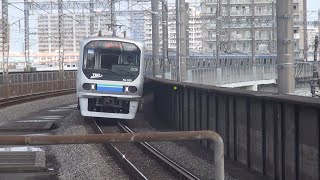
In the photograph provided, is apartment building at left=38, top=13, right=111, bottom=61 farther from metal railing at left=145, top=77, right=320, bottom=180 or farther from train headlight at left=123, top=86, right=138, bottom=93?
metal railing at left=145, top=77, right=320, bottom=180

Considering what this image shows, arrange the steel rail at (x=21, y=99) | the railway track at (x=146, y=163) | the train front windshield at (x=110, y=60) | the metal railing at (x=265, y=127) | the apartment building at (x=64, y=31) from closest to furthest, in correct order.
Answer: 1. the metal railing at (x=265, y=127)
2. the railway track at (x=146, y=163)
3. the train front windshield at (x=110, y=60)
4. the steel rail at (x=21, y=99)
5. the apartment building at (x=64, y=31)

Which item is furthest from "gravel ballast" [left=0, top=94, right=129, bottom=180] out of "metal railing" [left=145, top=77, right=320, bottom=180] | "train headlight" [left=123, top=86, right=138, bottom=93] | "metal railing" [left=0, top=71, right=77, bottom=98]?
"metal railing" [left=0, top=71, right=77, bottom=98]

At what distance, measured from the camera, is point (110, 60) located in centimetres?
2097

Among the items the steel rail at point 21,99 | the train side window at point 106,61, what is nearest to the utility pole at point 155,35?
the steel rail at point 21,99

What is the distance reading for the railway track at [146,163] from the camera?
37.0 ft

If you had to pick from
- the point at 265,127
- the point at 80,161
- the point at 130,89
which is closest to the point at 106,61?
the point at 130,89

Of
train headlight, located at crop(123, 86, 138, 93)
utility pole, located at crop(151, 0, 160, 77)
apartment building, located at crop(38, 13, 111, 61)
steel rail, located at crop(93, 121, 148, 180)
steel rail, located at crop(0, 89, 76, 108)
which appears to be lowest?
steel rail, located at crop(93, 121, 148, 180)

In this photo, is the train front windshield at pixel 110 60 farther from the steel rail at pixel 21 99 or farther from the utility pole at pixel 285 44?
the steel rail at pixel 21 99

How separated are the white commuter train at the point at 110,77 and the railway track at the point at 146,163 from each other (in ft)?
14.5

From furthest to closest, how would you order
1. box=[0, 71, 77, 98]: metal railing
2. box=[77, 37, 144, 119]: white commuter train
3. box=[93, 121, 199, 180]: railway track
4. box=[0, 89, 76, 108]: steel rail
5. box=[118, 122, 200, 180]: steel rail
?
box=[0, 71, 77, 98]: metal railing
box=[0, 89, 76, 108]: steel rail
box=[77, 37, 144, 119]: white commuter train
box=[93, 121, 199, 180]: railway track
box=[118, 122, 200, 180]: steel rail

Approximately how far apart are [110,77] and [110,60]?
694 millimetres

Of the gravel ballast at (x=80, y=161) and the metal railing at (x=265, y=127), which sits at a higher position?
the metal railing at (x=265, y=127)

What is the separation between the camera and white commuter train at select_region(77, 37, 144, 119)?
20484 mm

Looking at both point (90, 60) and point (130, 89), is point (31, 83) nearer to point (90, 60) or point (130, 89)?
point (90, 60)
